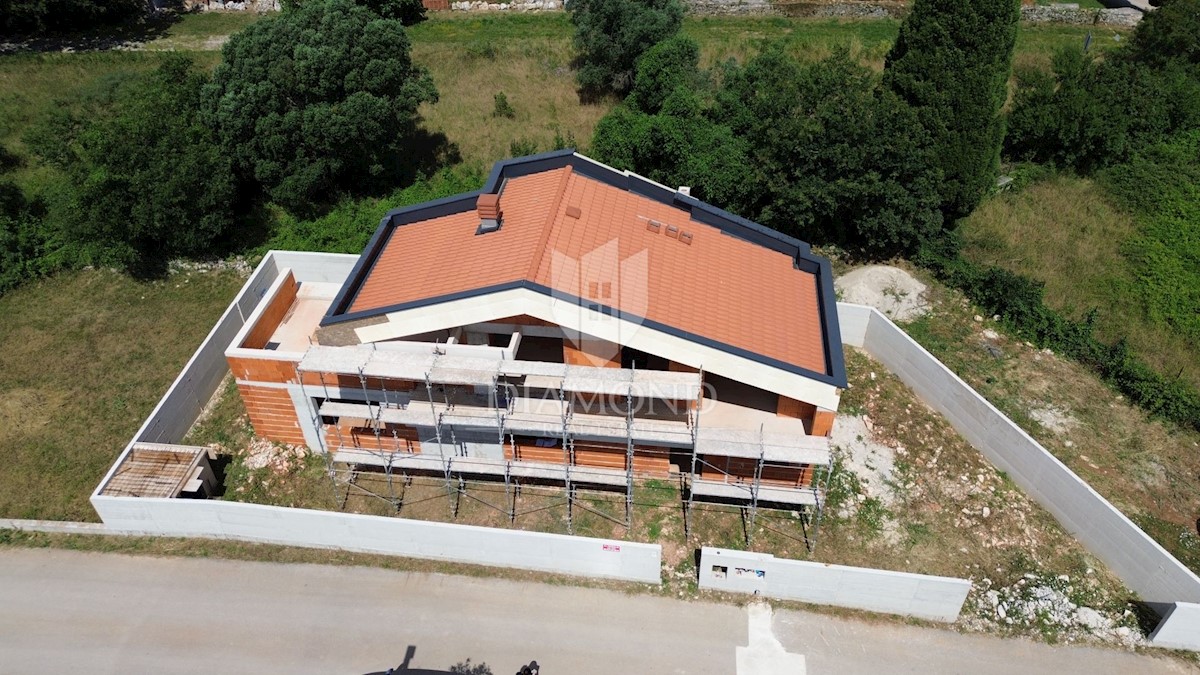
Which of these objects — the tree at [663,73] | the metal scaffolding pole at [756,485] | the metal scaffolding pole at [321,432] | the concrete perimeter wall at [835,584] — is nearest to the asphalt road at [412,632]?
the concrete perimeter wall at [835,584]

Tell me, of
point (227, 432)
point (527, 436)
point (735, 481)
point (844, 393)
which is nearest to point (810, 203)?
point (844, 393)

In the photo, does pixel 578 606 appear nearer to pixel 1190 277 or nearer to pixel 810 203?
pixel 810 203

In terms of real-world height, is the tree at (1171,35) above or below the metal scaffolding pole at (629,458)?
above

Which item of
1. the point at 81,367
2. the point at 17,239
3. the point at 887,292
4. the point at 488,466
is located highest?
the point at 17,239

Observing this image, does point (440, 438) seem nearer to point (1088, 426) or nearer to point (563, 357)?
point (563, 357)

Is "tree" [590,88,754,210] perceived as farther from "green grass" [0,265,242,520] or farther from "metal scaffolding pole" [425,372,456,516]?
"green grass" [0,265,242,520]

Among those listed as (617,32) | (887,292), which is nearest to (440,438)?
(887,292)

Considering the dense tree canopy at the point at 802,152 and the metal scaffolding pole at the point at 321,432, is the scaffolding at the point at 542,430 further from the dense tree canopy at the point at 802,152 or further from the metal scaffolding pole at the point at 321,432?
the dense tree canopy at the point at 802,152

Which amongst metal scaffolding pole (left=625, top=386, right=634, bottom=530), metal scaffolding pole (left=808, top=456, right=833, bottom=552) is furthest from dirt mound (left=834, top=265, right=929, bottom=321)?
metal scaffolding pole (left=625, top=386, right=634, bottom=530)
